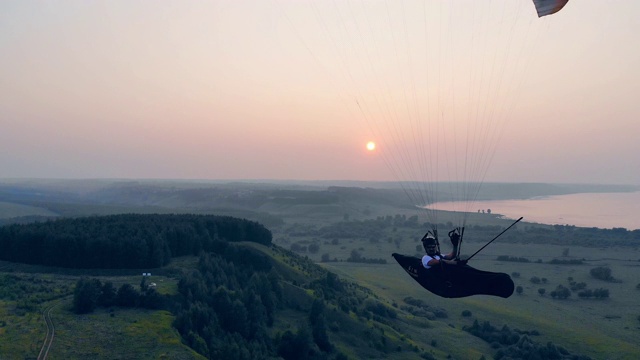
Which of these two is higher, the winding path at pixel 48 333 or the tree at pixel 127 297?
the tree at pixel 127 297

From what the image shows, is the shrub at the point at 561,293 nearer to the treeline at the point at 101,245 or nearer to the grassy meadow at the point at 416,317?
the grassy meadow at the point at 416,317

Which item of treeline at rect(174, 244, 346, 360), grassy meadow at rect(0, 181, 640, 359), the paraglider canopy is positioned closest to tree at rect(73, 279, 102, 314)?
grassy meadow at rect(0, 181, 640, 359)

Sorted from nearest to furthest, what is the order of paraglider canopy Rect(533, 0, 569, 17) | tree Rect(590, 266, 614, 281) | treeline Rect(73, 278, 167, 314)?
paraglider canopy Rect(533, 0, 569, 17)
treeline Rect(73, 278, 167, 314)
tree Rect(590, 266, 614, 281)

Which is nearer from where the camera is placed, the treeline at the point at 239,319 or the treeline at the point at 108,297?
the treeline at the point at 239,319

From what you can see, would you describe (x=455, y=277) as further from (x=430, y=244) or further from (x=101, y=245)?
(x=101, y=245)

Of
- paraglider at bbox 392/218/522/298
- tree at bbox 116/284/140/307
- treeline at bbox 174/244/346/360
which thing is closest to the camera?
paraglider at bbox 392/218/522/298

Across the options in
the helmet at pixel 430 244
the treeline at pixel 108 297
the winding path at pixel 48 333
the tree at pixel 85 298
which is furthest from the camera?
the treeline at pixel 108 297

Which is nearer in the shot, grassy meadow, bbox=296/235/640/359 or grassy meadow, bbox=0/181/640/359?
grassy meadow, bbox=0/181/640/359

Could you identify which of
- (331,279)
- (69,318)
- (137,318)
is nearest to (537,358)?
(331,279)

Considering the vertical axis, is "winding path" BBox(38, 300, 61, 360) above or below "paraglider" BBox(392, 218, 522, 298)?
below

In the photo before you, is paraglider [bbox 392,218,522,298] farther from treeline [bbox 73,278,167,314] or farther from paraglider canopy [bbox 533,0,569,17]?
treeline [bbox 73,278,167,314]

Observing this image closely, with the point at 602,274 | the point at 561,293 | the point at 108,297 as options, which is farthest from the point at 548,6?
the point at 602,274

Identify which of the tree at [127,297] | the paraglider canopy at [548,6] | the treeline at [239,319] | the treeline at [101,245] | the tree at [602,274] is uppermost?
the paraglider canopy at [548,6]

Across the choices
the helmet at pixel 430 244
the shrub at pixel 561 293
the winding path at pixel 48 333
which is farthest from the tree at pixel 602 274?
the winding path at pixel 48 333
